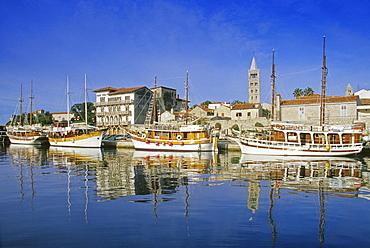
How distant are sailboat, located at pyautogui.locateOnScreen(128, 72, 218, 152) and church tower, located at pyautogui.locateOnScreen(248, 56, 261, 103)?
4405 cm

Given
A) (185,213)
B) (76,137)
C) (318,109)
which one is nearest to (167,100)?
(76,137)

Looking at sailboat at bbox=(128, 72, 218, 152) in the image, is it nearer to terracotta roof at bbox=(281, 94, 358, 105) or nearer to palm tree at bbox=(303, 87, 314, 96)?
terracotta roof at bbox=(281, 94, 358, 105)

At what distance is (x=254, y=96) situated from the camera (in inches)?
3204

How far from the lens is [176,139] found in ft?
132

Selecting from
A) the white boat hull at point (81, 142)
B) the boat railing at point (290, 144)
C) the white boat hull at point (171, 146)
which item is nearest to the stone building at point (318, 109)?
the boat railing at point (290, 144)

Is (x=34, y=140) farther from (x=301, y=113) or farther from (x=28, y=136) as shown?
(x=301, y=113)

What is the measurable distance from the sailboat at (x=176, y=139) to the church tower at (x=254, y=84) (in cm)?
4405

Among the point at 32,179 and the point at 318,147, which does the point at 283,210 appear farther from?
the point at 318,147

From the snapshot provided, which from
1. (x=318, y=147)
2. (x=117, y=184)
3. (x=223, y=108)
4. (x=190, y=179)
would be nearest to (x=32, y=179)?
(x=117, y=184)

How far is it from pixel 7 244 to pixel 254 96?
259 feet

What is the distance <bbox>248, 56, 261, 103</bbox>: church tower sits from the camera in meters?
81.3

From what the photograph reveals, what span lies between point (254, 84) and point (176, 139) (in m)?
48.7

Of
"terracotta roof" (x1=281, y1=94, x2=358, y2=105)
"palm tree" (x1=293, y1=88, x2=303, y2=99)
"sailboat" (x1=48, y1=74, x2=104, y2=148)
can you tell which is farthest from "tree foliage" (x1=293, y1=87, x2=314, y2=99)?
"sailboat" (x1=48, y1=74, x2=104, y2=148)

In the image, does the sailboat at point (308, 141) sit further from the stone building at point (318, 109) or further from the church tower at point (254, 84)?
the church tower at point (254, 84)
